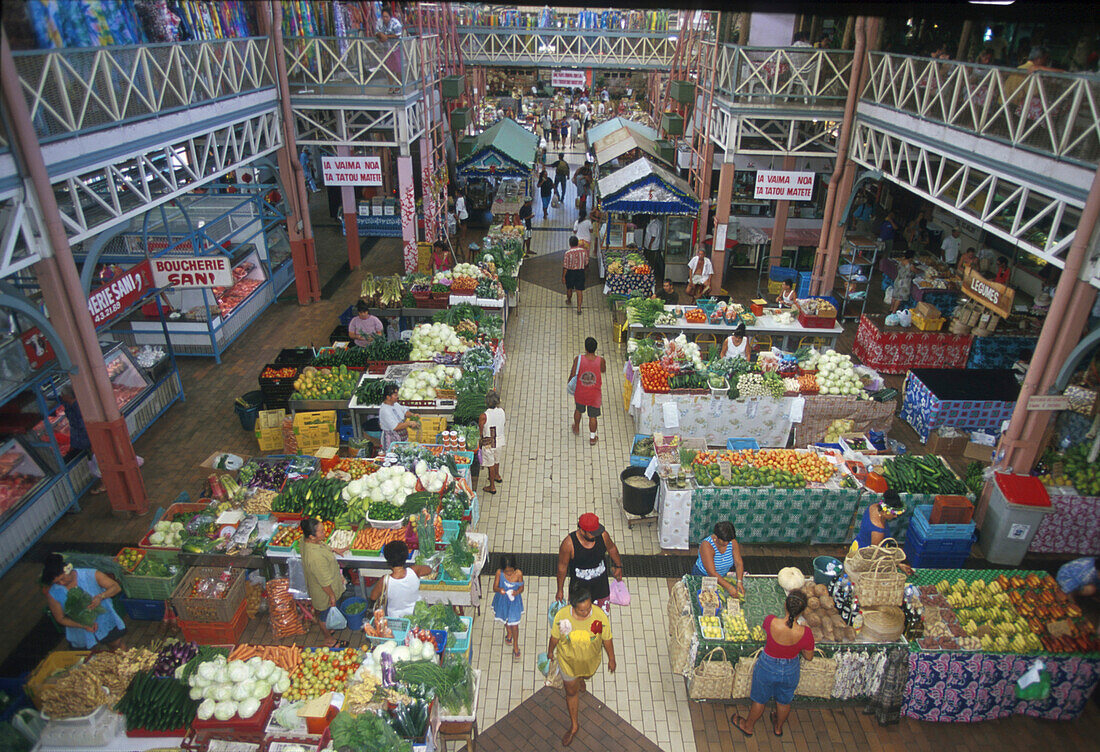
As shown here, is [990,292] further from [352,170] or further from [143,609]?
[143,609]

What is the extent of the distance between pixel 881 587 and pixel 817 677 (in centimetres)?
115

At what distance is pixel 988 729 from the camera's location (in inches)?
278

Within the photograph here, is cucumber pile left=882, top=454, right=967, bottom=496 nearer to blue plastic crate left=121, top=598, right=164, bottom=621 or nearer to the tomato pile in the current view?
the tomato pile

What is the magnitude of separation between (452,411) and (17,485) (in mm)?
5977

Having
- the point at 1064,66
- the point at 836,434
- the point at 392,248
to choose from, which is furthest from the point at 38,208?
the point at 1064,66

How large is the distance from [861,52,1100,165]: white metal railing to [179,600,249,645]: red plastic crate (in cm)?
1117

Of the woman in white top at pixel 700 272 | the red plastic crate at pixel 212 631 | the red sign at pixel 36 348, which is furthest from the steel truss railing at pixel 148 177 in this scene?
the woman in white top at pixel 700 272

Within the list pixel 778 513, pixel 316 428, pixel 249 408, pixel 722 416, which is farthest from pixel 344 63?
pixel 778 513

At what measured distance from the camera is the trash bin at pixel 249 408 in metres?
11.6

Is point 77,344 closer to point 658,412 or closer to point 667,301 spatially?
point 658,412

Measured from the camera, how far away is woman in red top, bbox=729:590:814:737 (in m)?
6.34

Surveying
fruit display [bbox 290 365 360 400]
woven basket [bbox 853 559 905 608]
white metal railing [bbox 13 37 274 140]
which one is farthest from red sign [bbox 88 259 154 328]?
woven basket [bbox 853 559 905 608]

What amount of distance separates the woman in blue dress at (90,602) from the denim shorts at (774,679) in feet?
21.2

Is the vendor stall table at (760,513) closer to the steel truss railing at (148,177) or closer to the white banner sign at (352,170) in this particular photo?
the steel truss railing at (148,177)
